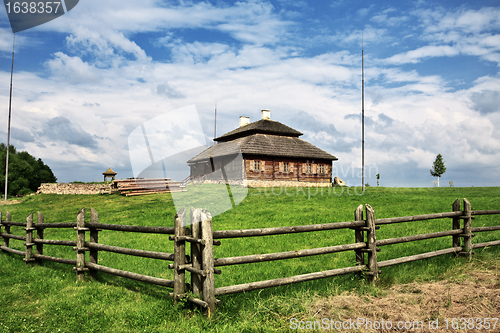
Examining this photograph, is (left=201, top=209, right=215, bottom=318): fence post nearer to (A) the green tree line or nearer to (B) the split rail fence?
(B) the split rail fence

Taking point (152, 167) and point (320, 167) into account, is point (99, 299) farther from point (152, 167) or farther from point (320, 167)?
point (320, 167)

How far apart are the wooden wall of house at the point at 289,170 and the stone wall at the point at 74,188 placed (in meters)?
14.2

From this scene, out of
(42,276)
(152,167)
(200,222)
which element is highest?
(152,167)

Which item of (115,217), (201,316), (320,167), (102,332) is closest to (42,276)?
(102,332)

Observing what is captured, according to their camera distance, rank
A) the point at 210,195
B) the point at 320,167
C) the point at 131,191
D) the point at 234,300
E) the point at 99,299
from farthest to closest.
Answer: the point at 320,167 → the point at 131,191 → the point at 210,195 → the point at 99,299 → the point at 234,300

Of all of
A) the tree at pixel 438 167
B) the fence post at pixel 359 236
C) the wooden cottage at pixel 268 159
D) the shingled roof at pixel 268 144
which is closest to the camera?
the fence post at pixel 359 236

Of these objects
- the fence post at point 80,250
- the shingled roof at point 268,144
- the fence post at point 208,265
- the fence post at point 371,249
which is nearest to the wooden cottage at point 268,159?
the shingled roof at point 268,144

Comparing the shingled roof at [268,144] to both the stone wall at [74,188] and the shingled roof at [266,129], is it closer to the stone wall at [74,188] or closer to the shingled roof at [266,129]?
the shingled roof at [266,129]

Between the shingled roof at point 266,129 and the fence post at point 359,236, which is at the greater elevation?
the shingled roof at point 266,129

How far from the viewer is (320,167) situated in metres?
38.2

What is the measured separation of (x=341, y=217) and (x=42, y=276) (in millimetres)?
11433

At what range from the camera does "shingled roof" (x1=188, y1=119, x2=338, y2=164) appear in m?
34.1

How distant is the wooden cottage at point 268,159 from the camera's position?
3356 centimetres

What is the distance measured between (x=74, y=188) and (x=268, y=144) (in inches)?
797
